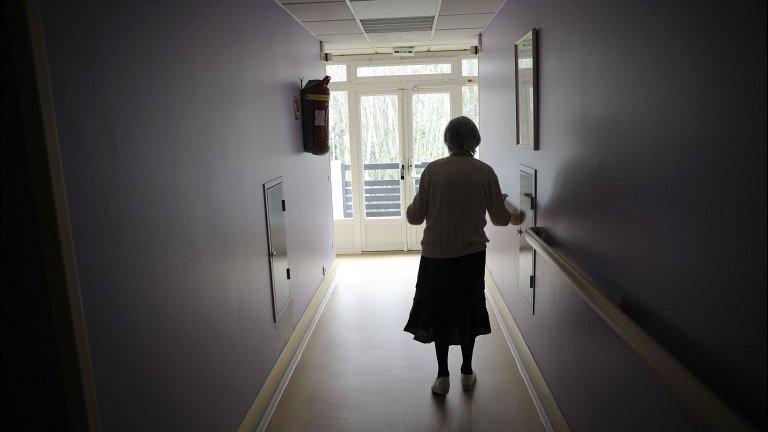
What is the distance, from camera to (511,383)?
3.17 metres

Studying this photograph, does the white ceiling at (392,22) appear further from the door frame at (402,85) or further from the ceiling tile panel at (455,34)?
the door frame at (402,85)

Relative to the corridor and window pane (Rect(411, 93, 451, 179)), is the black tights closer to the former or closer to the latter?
the corridor

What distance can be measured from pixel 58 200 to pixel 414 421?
2216 mm

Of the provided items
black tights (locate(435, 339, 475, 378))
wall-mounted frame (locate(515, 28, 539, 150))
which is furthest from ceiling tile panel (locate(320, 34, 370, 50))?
black tights (locate(435, 339, 475, 378))

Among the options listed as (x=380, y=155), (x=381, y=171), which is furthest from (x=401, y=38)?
(x=381, y=171)

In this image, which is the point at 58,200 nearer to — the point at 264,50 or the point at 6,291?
the point at 6,291

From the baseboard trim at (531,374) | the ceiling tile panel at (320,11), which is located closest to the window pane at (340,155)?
the ceiling tile panel at (320,11)

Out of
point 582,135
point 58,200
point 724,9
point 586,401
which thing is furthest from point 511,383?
point 58,200

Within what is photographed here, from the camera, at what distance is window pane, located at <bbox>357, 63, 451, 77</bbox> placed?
254 inches

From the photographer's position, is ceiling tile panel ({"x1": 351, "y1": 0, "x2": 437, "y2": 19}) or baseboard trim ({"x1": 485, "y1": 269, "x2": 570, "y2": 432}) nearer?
baseboard trim ({"x1": 485, "y1": 269, "x2": 570, "y2": 432})

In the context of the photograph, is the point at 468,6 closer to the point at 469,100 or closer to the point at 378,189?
the point at 469,100

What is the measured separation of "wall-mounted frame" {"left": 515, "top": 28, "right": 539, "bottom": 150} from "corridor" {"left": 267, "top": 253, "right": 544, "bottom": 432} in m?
1.48

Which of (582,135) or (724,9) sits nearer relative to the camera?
(724,9)

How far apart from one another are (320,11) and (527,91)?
6.20 ft
